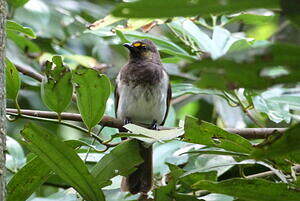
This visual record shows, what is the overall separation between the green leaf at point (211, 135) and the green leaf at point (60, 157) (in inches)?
10.5

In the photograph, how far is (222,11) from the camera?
2.05 ft

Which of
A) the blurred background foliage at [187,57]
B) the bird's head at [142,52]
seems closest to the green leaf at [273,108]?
the blurred background foliage at [187,57]

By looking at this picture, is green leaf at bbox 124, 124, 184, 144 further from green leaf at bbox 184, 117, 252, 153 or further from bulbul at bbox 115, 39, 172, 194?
bulbul at bbox 115, 39, 172, 194

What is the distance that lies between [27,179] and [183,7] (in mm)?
946

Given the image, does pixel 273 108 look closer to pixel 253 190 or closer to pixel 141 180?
pixel 141 180

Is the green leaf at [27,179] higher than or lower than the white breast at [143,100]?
higher

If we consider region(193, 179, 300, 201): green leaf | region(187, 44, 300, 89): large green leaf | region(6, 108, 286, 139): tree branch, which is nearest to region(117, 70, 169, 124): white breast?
region(6, 108, 286, 139): tree branch

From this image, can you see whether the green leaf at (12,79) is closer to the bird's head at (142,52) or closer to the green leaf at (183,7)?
the green leaf at (183,7)

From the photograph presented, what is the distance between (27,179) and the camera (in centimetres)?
143

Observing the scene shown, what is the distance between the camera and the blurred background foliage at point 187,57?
63 cm

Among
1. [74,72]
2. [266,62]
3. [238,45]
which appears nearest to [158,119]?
[238,45]

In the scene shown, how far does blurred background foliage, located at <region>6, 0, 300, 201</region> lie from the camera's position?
24.9 inches

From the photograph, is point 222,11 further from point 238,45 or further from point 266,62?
point 238,45

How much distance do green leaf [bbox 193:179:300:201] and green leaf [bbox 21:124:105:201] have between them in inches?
12.8
